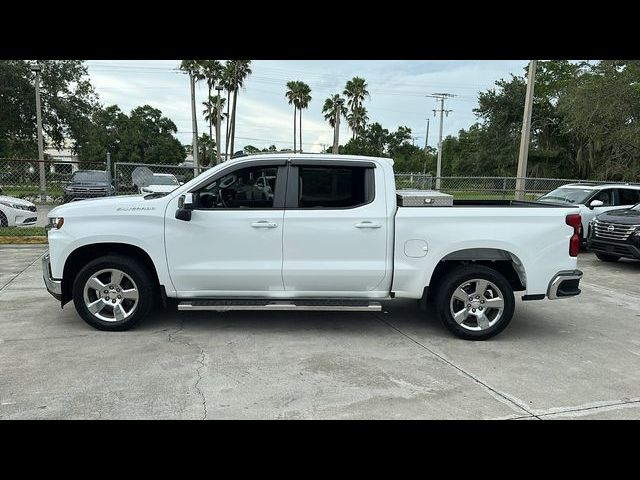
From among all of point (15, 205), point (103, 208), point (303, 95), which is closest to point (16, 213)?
point (15, 205)

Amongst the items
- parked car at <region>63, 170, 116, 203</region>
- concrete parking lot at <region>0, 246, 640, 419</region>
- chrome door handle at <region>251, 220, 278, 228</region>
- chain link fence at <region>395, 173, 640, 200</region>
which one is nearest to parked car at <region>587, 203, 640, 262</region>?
concrete parking lot at <region>0, 246, 640, 419</region>

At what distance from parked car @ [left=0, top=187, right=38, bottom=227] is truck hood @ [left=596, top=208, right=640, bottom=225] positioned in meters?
13.6

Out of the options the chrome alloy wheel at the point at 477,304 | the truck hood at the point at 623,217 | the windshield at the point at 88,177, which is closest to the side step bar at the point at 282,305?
the chrome alloy wheel at the point at 477,304

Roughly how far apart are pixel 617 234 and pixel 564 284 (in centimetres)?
571

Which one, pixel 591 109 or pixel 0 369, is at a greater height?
pixel 591 109

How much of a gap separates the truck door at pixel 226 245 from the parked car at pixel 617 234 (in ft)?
25.7
